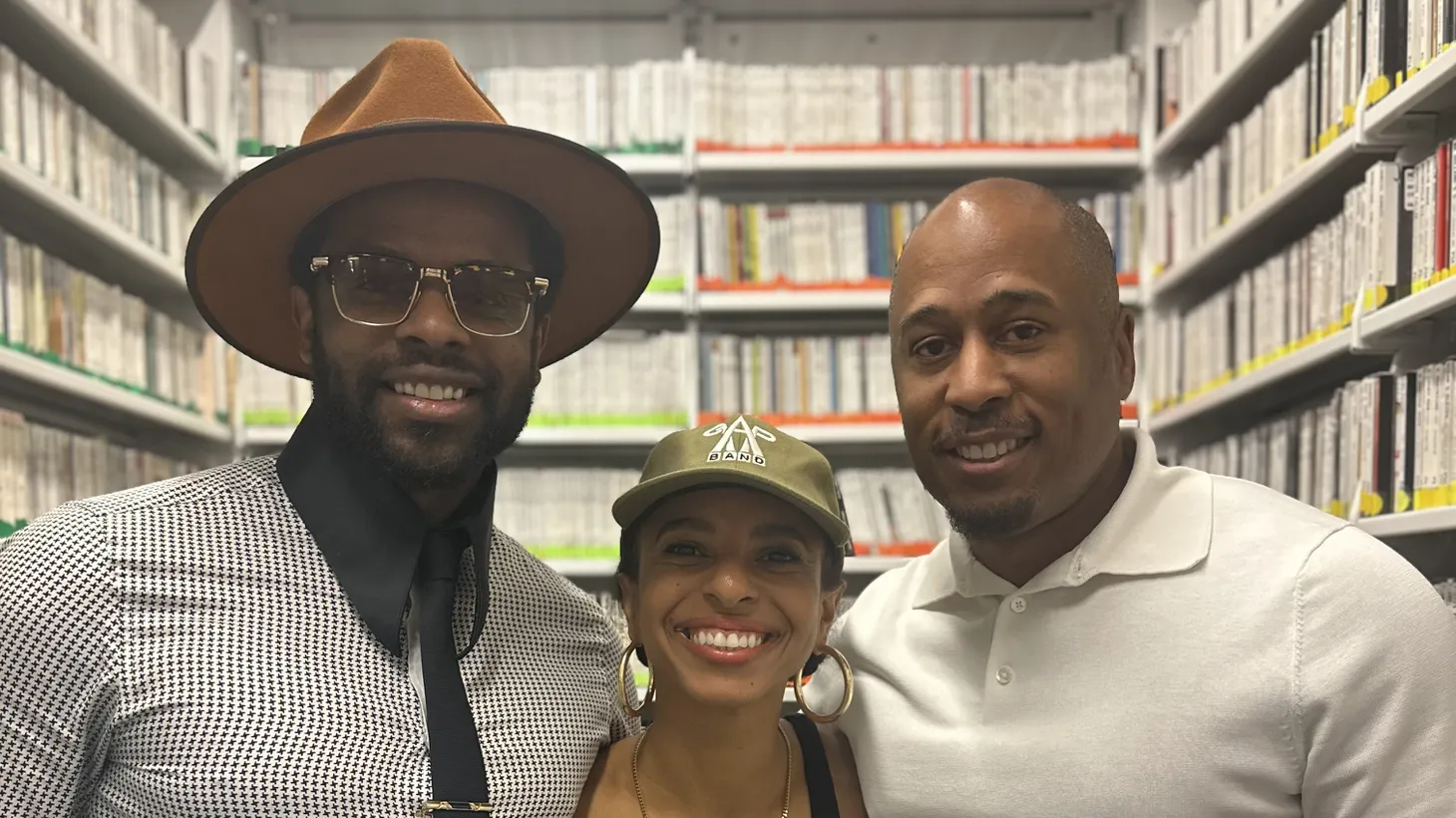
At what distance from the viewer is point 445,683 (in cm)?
129

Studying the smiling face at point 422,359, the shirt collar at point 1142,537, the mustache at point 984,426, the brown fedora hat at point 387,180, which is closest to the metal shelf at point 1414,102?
the shirt collar at point 1142,537

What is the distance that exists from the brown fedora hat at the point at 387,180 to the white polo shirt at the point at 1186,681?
0.68m

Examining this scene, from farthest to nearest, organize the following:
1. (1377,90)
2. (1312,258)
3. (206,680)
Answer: (1312,258), (1377,90), (206,680)

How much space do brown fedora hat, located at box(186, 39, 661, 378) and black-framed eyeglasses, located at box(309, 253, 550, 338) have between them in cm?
11

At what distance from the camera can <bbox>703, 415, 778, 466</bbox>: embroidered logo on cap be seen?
142cm

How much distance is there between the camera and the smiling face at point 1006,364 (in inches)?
54.9

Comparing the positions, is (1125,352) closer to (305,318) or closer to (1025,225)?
(1025,225)

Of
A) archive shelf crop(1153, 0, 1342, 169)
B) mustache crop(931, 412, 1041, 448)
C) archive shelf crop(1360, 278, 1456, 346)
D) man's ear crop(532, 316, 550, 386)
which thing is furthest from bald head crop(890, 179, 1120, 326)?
archive shelf crop(1153, 0, 1342, 169)

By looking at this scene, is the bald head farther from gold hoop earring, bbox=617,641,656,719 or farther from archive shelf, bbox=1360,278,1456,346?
archive shelf, bbox=1360,278,1456,346

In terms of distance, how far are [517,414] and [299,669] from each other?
0.38m

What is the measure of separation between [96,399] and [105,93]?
2.89 ft

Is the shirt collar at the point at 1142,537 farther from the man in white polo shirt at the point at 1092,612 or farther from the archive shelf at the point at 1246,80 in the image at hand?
the archive shelf at the point at 1246,80

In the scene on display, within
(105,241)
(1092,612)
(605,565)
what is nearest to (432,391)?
(1092,612)

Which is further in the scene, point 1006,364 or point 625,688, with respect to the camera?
point 625,688
